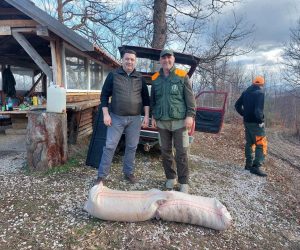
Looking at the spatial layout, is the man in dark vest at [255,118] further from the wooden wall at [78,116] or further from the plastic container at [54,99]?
the plastic container at [54,99]

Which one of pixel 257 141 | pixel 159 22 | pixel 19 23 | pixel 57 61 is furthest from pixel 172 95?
pixel 159 22

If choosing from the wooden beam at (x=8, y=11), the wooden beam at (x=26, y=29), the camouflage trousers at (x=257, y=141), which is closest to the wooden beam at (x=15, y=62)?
the wooden beam at (x=8, y=11)

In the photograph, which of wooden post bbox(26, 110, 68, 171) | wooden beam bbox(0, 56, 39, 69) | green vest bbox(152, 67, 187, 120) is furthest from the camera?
wooden beam bbox(0, 56, 39, 69)

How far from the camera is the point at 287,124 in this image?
23.5 meters

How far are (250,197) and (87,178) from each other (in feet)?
9.05

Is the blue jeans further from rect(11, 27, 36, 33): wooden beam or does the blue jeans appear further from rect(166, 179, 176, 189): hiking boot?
rect(11, 27, 36, 33): wooden beam

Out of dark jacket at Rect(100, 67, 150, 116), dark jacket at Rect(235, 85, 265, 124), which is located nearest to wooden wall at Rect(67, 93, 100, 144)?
dark jacket at Rect(100, 67, 150, 116)

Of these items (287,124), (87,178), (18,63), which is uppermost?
(18,63)

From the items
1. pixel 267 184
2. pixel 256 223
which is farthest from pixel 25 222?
pixel 267 184

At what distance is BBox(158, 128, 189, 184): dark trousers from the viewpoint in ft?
12.5

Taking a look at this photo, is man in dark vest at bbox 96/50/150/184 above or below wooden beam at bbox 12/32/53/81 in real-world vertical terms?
below

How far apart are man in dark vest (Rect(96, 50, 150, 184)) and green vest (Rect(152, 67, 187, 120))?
Result: 0.35 m

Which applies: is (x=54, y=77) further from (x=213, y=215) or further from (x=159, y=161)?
(x=213, y=215)

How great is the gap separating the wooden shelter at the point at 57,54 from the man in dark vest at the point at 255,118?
11.2 feet
